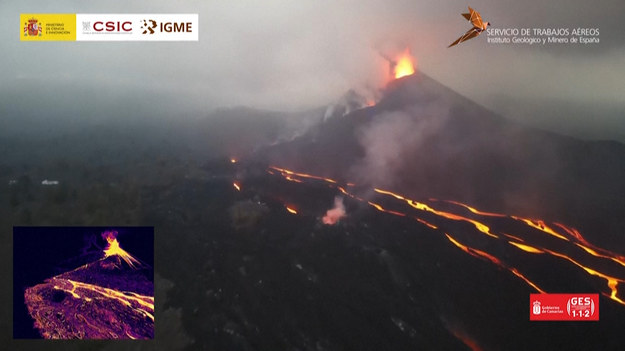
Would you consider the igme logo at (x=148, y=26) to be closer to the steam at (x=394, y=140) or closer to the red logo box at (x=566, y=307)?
the steam at (x=394, y=140)

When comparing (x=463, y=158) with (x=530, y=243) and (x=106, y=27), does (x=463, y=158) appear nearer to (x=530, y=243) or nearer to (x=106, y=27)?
(x=530, y=243)

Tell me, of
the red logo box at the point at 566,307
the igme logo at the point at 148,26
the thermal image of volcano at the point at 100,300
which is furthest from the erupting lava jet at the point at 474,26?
the thermal image of volcano at the point at 100,300

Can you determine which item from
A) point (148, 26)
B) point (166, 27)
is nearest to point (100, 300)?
point (148, 26)

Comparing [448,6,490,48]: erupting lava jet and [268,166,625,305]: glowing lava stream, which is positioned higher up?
[448,6,490,48]: erupting lava jet

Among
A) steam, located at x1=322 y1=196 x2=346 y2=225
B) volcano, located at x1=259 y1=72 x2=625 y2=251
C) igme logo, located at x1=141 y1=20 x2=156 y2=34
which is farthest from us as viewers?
volcano, located at x1=259 y1=72 x2=625 y2=251

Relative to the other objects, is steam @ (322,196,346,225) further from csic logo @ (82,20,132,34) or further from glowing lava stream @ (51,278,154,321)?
csic logo @ (82,20,132,34)

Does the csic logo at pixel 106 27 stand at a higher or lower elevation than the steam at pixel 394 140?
higher

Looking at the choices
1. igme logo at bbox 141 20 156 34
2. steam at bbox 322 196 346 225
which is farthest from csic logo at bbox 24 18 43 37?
steam at bbox 322 196 346 225
